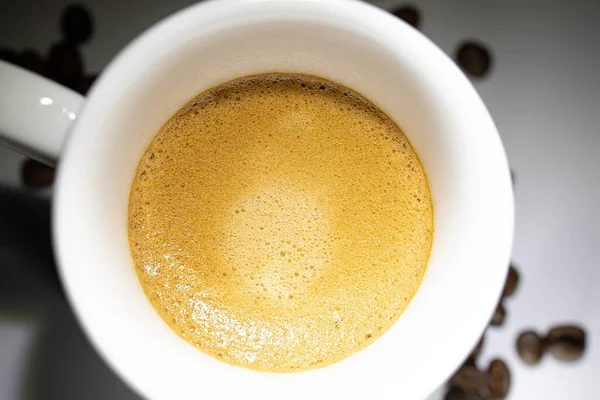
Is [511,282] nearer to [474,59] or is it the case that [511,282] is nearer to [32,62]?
[474,59]

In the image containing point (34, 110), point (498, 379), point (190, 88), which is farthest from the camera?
point (498, 379)

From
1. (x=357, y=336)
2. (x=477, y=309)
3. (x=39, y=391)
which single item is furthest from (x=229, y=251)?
(x=39, y=391)

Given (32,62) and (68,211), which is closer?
(68,211)

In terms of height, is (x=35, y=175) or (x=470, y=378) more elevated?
(x=35, y=175)

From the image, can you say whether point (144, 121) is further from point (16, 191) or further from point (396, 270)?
point (16, 191)

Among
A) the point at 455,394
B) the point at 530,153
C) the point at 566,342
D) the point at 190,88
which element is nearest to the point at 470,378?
the point at 455,394

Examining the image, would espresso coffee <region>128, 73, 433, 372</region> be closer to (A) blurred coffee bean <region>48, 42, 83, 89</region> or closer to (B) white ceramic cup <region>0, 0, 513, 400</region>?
(B) white ceramic cup <region>0, 0, 513, 400</region>

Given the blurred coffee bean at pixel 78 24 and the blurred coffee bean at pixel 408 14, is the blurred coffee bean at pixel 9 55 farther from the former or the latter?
the blurred coffee bean at pixel 408 14
